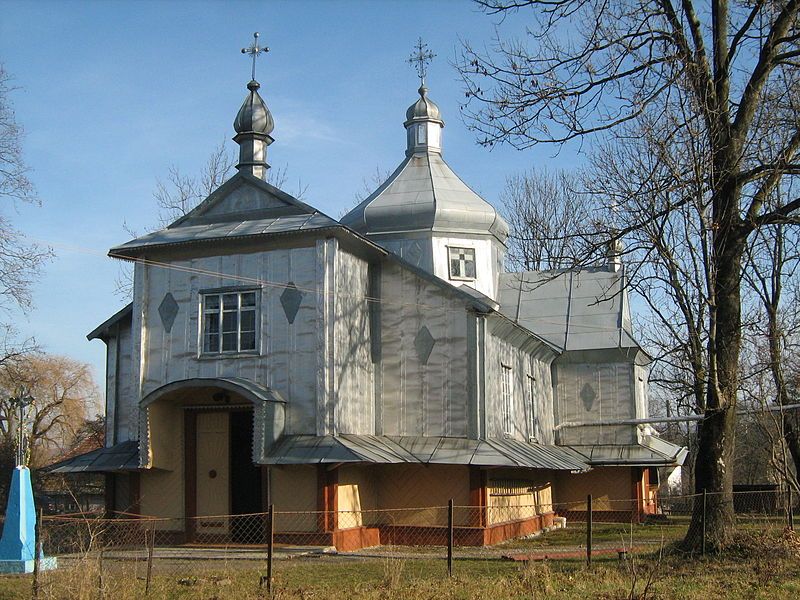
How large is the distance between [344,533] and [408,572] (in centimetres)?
444

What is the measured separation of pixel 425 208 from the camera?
81.5ft

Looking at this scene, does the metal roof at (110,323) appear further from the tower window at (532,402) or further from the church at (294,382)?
the tower window at (532,402)

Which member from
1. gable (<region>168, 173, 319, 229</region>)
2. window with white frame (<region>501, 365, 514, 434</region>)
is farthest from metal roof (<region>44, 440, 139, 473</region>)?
window with white frame (<region>501, 365, 514, 434</region>)

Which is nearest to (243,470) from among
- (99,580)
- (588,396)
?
(99,580)

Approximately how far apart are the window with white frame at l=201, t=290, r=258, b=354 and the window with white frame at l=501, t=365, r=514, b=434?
632 cm

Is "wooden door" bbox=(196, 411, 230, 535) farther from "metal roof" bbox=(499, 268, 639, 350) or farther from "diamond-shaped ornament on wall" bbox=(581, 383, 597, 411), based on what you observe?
"diamond-shaped ornament on wall" bbox=(581, 383, 597, 411)

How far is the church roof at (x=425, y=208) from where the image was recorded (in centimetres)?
2491

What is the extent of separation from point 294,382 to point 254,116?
22.9 ft

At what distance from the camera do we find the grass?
→ 10891 mm

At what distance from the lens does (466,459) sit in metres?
19.0

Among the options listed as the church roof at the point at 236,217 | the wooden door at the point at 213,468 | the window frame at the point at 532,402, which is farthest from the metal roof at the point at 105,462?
the window frame at the point at 532,402

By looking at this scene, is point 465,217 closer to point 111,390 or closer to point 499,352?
point 499,352

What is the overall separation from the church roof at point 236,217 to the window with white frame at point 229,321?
49.2 inches

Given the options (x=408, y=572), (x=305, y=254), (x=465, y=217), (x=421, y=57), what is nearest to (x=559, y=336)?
(x=465, y=217)
